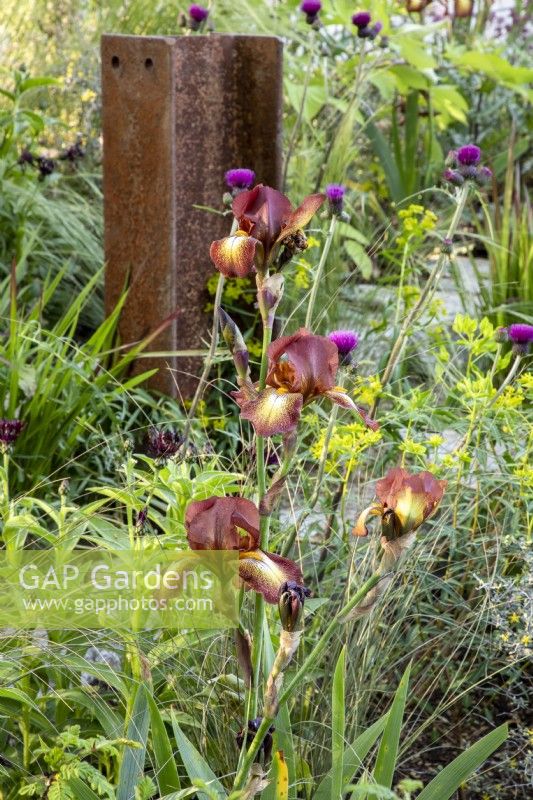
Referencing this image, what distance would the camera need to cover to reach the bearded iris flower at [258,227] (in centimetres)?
138

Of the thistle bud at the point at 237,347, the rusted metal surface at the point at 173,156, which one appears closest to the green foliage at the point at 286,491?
the rusted metal surface at the point at 173,156

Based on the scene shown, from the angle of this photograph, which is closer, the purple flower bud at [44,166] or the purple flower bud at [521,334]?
the purple flower bud at [521,334]

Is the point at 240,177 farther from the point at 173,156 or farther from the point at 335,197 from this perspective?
the point at 173,156

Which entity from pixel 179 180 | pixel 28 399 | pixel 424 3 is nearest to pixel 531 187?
pixel 424 3

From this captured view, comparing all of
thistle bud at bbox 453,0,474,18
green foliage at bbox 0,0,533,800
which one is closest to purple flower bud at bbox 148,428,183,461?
green foliage at bbox 0,0,533,800

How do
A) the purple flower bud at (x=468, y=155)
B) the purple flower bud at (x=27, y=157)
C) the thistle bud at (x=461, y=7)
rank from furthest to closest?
the thistle bud at (x=461, y=7), the purple flower bud at (x=27, y=157), the purple flower bud at (x=468, y=155)

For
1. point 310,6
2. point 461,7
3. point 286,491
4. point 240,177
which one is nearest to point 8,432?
point 286,491

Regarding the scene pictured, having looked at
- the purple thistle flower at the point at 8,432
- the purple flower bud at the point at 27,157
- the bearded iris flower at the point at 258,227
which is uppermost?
the bearded iris flower at the point at 258,227

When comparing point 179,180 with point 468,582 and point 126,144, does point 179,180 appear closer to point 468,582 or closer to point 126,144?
point 126,144

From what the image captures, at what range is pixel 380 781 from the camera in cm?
158

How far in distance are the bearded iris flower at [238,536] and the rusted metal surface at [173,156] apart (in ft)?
6.65

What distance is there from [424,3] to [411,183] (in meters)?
0.93

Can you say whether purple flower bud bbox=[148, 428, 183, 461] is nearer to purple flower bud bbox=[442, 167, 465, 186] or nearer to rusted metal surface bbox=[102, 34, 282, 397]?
purple flower bud bbox=[442, 167, 465, 186]

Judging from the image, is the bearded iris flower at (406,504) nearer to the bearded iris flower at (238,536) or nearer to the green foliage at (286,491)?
the bearded iris flower at (238,536)
